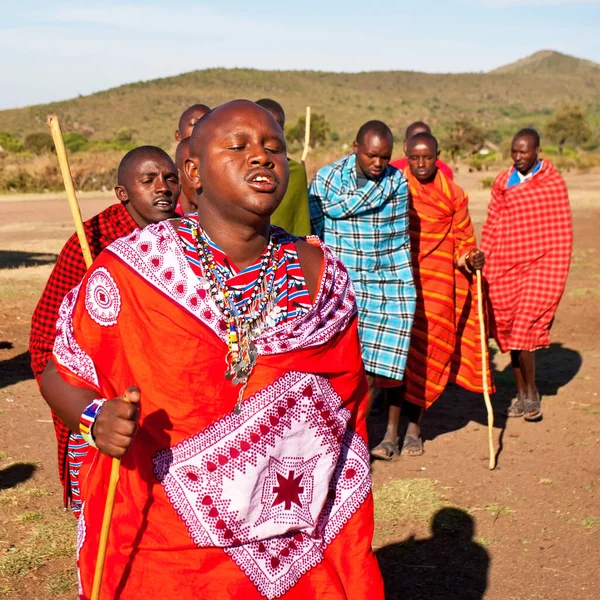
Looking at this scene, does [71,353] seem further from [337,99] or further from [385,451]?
[337,99]

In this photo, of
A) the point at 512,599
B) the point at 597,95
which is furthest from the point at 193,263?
the point at 597,95

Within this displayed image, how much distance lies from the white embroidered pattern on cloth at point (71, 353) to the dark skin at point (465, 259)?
4156 millimetres

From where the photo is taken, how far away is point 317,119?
6109 cm

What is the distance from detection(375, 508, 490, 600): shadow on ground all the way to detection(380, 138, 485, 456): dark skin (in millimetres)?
1222

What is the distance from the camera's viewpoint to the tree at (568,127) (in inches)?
2547

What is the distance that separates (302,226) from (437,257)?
1.12 meters

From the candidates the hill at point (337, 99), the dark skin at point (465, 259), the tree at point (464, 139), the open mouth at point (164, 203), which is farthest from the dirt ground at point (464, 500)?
the hill at point (337, 99)

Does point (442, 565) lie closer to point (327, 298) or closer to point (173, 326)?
point (327, 298)

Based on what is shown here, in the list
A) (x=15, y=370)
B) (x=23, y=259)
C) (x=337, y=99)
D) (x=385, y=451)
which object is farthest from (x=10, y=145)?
(x=337, y=99)

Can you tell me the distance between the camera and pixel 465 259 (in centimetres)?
665

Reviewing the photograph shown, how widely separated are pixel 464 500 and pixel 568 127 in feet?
207

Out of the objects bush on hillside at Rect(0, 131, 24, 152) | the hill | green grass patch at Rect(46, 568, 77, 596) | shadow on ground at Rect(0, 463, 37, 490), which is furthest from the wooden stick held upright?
the hill

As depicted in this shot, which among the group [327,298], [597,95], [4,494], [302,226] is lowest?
[597,95]

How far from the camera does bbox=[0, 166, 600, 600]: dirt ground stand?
14.7ft
